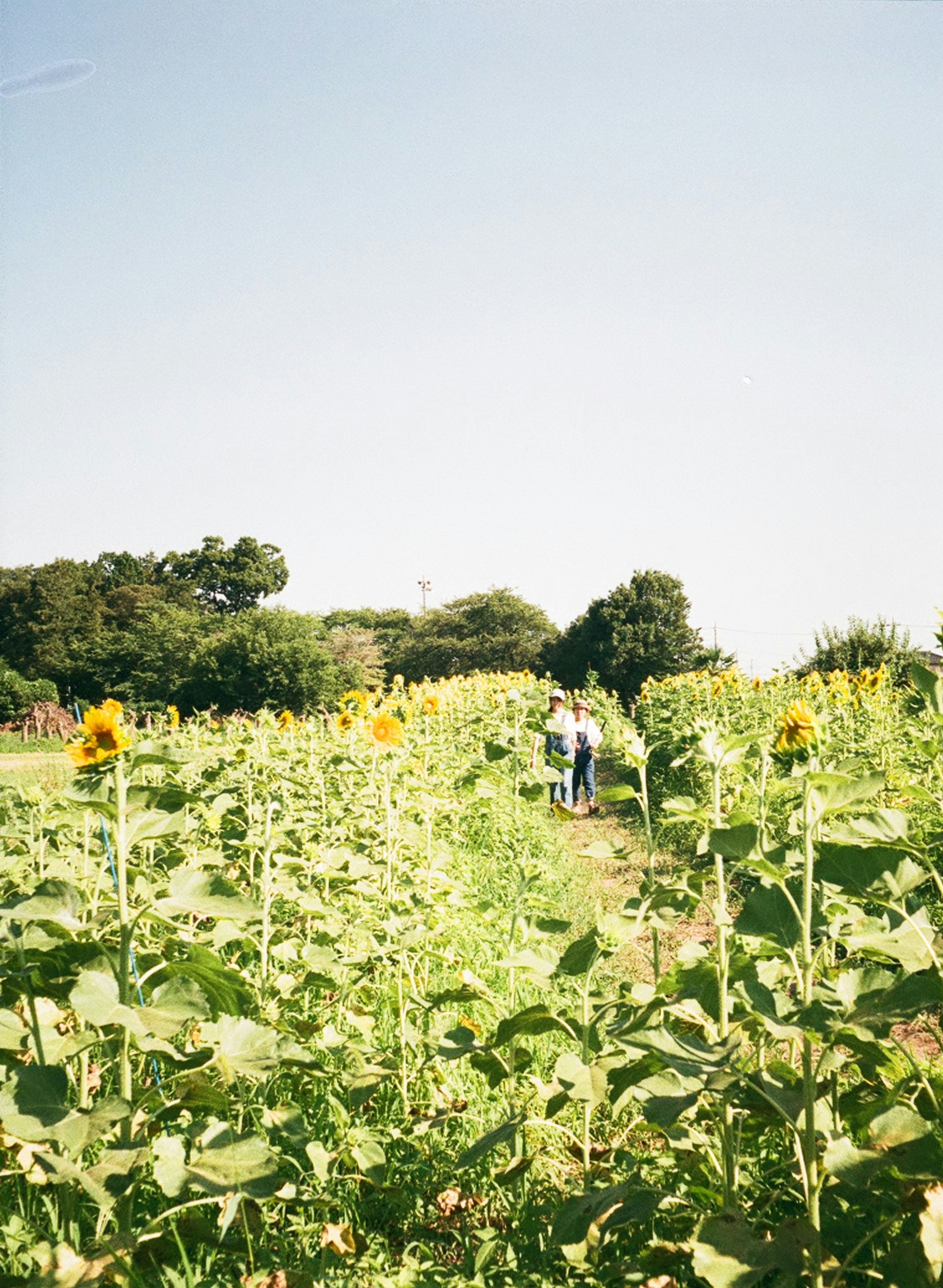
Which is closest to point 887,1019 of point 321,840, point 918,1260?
point 918,1260

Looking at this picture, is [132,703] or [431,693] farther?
[132,703]

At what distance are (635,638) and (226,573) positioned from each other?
35.2 metres

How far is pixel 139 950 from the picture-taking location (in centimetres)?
287

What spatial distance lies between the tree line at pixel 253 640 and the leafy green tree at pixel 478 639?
0.08m

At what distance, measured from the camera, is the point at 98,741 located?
1.85 meters

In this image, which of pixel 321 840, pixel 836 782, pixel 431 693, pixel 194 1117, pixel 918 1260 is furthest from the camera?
pixel 431 693

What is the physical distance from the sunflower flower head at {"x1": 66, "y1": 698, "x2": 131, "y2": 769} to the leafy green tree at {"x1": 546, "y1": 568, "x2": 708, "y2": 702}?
3220cm

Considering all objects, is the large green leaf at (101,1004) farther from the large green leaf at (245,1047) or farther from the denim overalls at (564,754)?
the denim overalls at (564,754)

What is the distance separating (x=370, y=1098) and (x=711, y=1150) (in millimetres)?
1268

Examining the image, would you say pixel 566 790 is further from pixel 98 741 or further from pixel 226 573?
pixel 226 573

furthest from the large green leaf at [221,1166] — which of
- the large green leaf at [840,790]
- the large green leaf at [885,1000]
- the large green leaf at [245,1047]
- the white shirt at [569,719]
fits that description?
the white shirt at [569,719]

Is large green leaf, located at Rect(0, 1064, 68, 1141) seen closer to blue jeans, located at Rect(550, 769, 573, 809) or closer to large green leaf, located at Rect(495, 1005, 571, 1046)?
large green leaf, located at Rect(495, 1005, 571, 1046)

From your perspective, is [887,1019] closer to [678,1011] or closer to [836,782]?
[836,782]

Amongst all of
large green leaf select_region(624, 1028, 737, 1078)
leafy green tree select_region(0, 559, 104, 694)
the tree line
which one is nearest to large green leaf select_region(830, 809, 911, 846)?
large green leaf select_region(624, 1028, 737, 1078)
